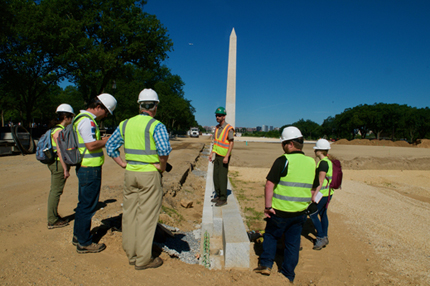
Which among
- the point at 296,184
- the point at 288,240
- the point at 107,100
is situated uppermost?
the point at 107,100

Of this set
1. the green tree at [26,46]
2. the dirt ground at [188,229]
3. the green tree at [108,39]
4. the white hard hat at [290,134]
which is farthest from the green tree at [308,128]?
the white hard hat at [290,134]

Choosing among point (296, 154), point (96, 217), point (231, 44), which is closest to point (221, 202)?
point (96, 217)

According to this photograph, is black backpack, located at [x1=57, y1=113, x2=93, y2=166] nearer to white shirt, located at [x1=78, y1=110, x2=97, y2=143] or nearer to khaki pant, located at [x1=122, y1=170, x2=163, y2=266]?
white shirt, located at [x1=78, y1=110, x2=97, y2=143]

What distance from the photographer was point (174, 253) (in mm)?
3682

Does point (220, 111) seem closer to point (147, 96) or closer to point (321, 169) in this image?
point (321, 169)

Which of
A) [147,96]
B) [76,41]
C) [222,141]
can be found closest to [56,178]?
[147,96]

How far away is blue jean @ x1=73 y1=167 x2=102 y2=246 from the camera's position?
3.10 m

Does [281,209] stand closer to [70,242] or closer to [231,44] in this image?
[70,242]

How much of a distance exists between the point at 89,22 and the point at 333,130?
281ft

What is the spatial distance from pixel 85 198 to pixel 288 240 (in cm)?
253

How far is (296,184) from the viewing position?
303 cm

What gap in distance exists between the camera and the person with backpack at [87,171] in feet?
10.2

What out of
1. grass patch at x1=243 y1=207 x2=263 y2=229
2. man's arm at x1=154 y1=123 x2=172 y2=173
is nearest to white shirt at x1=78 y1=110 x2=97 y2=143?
man's arm at x1=154 y1=123 x2=172 y2=173

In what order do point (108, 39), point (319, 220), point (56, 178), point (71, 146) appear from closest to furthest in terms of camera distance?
point (71, 146) → point (56, 178) → point (319, 220) → point (108, 39)
